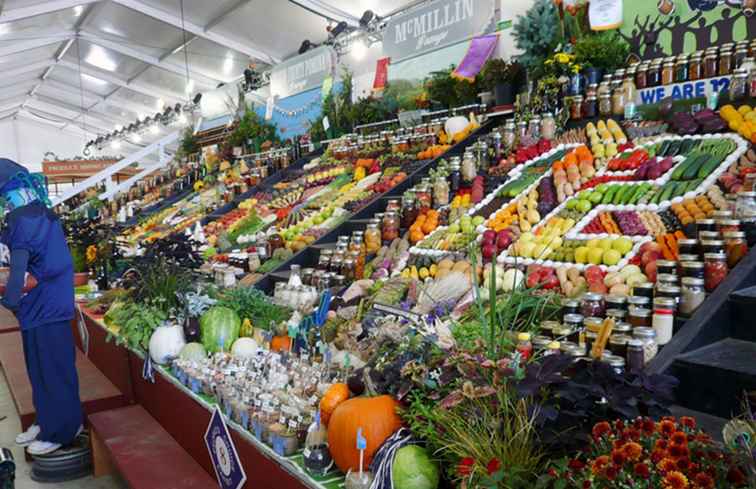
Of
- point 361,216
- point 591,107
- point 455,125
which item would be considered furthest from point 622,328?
point 455,125

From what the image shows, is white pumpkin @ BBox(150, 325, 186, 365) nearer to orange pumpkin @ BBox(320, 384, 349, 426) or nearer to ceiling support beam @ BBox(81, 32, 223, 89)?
orange pumpkin @ BBox(320, 384, 349, 426)

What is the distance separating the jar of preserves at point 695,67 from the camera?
492cm

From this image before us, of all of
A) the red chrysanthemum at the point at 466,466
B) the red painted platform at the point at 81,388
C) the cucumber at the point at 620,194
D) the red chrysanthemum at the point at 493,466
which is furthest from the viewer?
the red painted platform at the point at 81,388

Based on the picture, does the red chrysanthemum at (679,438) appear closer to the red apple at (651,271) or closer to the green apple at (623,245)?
the red apple at (651,271)

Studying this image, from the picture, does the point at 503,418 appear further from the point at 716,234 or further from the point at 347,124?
the point at 347,124

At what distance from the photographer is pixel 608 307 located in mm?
2654

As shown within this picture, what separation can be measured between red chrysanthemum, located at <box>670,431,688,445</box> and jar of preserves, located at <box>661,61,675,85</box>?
4.61 metres

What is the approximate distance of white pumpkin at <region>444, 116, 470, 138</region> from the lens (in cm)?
649

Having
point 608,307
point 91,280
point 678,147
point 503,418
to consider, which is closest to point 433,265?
point 608,307

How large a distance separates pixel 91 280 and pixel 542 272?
492 centimetres

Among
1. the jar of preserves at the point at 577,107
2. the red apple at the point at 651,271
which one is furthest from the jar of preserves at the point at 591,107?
the red apple at the point at 651,271

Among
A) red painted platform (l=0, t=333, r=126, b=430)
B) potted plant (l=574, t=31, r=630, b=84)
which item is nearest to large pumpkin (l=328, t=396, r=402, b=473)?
red painted platform (l=0, t=333, r=126, b=430)

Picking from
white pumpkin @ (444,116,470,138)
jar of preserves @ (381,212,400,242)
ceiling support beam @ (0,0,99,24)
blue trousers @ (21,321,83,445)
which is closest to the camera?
blue trousers @ (21,321,83,445)

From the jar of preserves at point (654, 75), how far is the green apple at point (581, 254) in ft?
8.13
